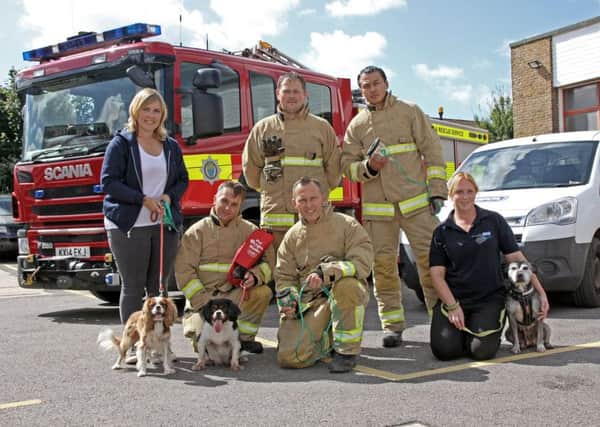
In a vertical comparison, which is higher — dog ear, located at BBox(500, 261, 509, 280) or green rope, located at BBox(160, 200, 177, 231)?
green rope, located at BBox(160, 200, 177, 231)

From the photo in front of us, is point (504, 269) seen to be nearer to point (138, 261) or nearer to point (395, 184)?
point (395, 184)

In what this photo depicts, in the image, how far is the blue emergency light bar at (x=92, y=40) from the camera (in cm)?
754

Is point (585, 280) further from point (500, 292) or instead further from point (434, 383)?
point (434, 383)

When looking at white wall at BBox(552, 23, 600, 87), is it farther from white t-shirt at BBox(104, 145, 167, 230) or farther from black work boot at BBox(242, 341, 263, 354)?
white t-shirt at BBox(104, 145, 167, 230)

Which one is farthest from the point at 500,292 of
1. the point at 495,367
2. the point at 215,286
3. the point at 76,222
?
the point at 76,222

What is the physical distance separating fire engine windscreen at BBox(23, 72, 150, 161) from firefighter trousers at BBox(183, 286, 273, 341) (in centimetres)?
247

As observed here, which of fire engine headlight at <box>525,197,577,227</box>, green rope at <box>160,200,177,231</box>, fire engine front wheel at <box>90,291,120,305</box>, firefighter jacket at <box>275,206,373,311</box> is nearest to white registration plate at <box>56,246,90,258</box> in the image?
fire engine front wheel at <box>90,291,120,305</box>

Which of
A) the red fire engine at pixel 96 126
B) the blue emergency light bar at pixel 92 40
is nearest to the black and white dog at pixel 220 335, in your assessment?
the red fire engine at pixel 96 126

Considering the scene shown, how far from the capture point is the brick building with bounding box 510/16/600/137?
837 inches

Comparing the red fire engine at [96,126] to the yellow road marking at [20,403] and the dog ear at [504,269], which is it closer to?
the yellow road marking at [20,403]

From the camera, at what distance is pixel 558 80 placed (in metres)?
22.1

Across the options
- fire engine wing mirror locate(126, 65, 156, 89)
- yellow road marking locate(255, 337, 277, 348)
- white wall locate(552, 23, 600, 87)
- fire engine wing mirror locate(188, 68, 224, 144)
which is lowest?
yellow road marking locate(255, 337, 277, 348)

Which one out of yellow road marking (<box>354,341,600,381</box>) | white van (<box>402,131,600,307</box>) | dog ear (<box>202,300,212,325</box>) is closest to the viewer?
yellow road marking (<box>354,341,600,381</box>)

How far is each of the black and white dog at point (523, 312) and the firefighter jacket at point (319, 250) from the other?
43.0 inches
